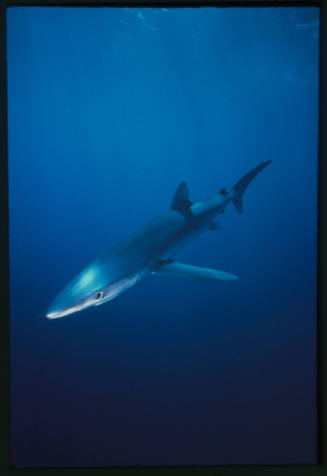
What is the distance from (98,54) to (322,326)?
8571mm

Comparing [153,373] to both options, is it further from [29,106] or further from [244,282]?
[29,106]

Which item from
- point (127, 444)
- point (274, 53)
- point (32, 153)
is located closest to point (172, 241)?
point (127, 444)

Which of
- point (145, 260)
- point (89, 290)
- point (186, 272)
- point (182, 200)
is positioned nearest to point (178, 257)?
point (182, 200)

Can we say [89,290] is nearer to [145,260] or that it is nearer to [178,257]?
[145,260]

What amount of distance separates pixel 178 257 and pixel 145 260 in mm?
10767

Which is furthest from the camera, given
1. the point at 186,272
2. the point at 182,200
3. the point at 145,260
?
the point at 182,200

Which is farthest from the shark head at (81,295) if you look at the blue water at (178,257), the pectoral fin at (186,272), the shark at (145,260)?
the pectoral fin at (186,272)

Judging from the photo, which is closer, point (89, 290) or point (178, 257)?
point (89, 290)

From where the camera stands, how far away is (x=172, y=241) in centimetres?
350

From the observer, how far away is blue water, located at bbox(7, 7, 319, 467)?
11.4 feet

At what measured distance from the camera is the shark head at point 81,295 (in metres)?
2.25

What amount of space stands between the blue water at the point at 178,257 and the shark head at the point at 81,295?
124 millimetres

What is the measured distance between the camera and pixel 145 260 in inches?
121

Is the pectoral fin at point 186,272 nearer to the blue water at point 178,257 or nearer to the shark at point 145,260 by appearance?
the shark at point 145,260
